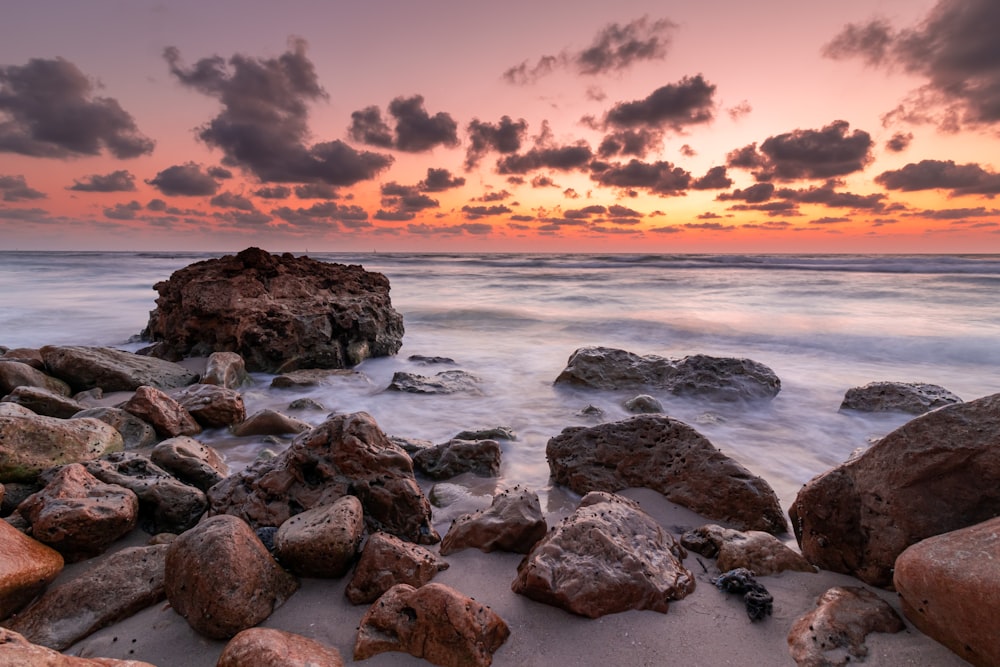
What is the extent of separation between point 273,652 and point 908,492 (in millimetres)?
2844

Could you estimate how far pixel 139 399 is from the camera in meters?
4.50

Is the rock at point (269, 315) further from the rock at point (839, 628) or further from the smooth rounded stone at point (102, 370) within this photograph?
the rock at point (839, 628)

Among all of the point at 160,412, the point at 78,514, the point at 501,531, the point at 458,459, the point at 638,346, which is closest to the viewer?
the point at 78,514

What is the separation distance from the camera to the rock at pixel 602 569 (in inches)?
90.4

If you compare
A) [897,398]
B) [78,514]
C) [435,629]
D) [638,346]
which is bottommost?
[638,346]

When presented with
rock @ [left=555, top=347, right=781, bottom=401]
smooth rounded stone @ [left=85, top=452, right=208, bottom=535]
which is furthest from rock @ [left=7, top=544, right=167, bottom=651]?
rock @ [left=555, top=347, right=781, bottom=401]

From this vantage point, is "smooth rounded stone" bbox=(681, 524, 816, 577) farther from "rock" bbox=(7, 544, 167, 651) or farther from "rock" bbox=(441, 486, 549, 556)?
"rock" bbox=(7, 544, 167, 651)

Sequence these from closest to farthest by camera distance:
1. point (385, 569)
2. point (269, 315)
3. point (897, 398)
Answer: point (385, 569), point (897, 398), point (269, 315)

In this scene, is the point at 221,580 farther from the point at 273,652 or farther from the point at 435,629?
the point at 435,629

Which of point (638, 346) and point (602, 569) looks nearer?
point (602, 569)

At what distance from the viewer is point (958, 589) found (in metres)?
1.85

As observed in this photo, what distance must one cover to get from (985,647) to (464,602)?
1.83 m

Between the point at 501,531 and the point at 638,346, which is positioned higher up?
the point at 501,531

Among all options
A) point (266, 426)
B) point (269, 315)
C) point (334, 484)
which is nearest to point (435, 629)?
point (334, 484)
